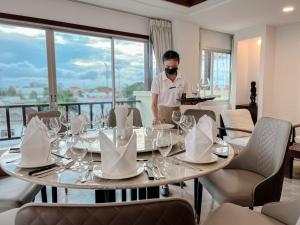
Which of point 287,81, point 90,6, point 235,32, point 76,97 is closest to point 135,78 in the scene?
point 76,97

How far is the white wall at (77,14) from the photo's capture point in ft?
10.2

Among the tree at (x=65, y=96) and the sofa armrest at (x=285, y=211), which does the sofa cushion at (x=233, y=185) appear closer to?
the sofa armrest at (x=285, y=211)

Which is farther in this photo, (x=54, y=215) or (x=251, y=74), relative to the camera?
(x=251, y=74)

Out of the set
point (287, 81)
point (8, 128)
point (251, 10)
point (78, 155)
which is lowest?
point (8, 128)

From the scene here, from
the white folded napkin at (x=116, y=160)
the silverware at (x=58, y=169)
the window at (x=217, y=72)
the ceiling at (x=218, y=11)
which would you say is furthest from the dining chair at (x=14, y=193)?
the window at (x=217, y=72)

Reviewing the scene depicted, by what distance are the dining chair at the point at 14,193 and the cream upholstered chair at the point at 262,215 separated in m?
1.12

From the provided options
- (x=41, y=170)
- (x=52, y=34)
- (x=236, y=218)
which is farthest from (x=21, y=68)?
(x=236, y=218)

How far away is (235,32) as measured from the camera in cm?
538

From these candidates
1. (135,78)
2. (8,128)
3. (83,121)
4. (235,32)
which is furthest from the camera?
(235,32)

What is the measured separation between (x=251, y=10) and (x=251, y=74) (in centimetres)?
208

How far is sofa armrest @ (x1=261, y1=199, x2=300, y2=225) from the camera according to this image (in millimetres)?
1180

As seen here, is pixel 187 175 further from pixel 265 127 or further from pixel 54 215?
pixel 265 127

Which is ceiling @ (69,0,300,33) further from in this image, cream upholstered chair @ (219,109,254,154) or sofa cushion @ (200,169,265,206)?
sofa cushion @ (200,169,265,206)

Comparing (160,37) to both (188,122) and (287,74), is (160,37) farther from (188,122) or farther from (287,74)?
(188,122)
